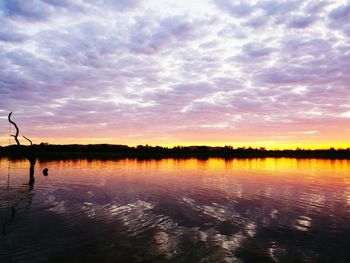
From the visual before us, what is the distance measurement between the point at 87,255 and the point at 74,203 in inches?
515

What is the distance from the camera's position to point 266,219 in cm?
2188

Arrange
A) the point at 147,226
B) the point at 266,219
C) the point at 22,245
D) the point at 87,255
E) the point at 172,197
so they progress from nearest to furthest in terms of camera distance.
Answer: the point at 87,255 < the point at 22,245 < the point at 147,226 < the point at 266,219 < the point at 172,197

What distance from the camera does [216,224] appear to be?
2028cm

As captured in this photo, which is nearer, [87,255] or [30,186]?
[87,255]

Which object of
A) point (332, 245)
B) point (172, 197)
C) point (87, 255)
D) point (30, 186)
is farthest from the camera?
point (30, 186)

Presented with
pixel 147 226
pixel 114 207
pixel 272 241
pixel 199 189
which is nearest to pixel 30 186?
pixel 114 207

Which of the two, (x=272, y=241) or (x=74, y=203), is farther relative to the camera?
(x=74, y=203)

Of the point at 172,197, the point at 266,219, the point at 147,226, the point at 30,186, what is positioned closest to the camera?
the point at 147,226

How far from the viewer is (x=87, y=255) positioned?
45.9 feet

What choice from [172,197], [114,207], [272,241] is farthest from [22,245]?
[172,197]

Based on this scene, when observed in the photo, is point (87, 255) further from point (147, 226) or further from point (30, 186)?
point (30, 186)

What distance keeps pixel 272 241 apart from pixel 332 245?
9.54 ft

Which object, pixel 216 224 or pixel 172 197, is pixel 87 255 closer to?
pixel 216 224

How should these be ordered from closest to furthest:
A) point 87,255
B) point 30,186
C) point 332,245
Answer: point 87,255, point 332,245, point 30,186
